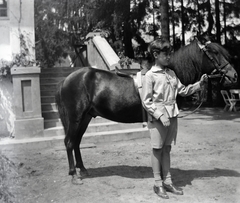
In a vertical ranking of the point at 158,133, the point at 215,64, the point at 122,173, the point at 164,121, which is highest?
the point at 215,64

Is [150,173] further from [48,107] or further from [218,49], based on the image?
[48,107]

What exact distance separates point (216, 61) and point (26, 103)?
4980 millimetres

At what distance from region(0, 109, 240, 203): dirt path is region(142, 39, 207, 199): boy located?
49 cm

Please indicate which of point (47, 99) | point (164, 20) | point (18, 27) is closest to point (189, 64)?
point (47, 99)

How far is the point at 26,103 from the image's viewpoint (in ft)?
25.5

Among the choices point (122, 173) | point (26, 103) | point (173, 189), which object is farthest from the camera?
point (26, 103)

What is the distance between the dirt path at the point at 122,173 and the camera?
4068 millimetres

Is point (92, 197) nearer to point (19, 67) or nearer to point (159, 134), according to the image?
point (159, 134)

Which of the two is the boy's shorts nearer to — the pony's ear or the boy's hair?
the boy's hair

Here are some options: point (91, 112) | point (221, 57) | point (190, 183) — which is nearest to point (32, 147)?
point (91, 112)

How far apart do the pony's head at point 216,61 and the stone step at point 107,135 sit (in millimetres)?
3860

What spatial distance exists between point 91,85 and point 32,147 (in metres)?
3.19

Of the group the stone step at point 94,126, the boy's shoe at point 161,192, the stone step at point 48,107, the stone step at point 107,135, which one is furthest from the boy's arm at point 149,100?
the stone step at point 48,107

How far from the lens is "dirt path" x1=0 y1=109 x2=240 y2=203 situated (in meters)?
4.07
